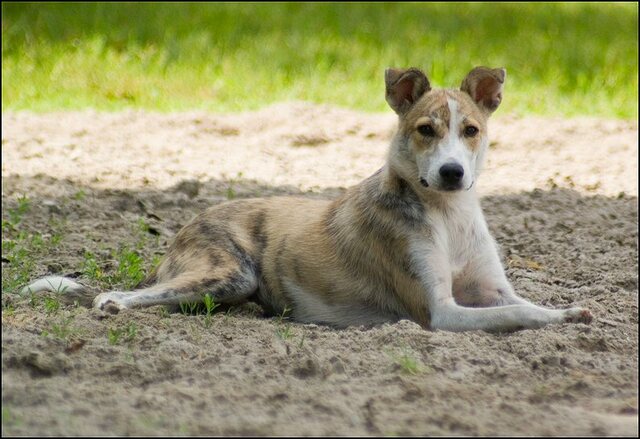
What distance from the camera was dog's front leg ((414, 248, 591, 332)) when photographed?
6246 millimetres

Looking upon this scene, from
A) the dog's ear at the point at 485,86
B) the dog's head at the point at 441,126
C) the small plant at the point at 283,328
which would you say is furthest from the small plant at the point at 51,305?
the dog's ear at the point at 485,86

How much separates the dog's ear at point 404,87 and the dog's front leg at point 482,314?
114 centimetres

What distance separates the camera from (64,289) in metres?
6.98

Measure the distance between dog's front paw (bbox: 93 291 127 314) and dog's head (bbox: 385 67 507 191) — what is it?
1819 millimetres

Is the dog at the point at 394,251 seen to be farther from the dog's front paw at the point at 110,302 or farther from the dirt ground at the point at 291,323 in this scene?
the dirt ground at the point at 291,323

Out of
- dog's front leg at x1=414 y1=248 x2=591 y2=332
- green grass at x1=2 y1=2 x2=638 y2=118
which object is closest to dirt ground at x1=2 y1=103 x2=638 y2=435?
dog's front leg at x1=414 y1=248 x2=591 y2=332

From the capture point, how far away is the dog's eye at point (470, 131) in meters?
6.69

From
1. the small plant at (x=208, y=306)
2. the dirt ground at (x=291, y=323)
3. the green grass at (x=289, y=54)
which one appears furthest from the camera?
the green grass at (x=289, y=54)

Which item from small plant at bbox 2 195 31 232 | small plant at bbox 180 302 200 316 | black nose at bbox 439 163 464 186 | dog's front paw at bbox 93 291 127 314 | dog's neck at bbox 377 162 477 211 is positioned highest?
black nose at bbox 439 163 464 186

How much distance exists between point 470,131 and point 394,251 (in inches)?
32.6

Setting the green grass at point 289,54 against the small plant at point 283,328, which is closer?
the small plant at point 283,328

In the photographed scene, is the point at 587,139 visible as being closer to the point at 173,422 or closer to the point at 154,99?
the point at 154,99

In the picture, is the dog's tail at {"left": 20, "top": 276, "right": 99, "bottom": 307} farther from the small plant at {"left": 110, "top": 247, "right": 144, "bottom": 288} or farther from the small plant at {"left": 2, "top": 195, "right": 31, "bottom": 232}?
the small plant at {"left": 2, "top": 195, "right": 31, "bottom": 232}

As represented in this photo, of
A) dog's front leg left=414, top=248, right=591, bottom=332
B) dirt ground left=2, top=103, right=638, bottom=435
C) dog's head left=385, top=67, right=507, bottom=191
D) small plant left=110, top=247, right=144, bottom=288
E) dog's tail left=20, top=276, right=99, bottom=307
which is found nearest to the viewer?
dirt ground left=2, top=103, right=638, bottom=435
